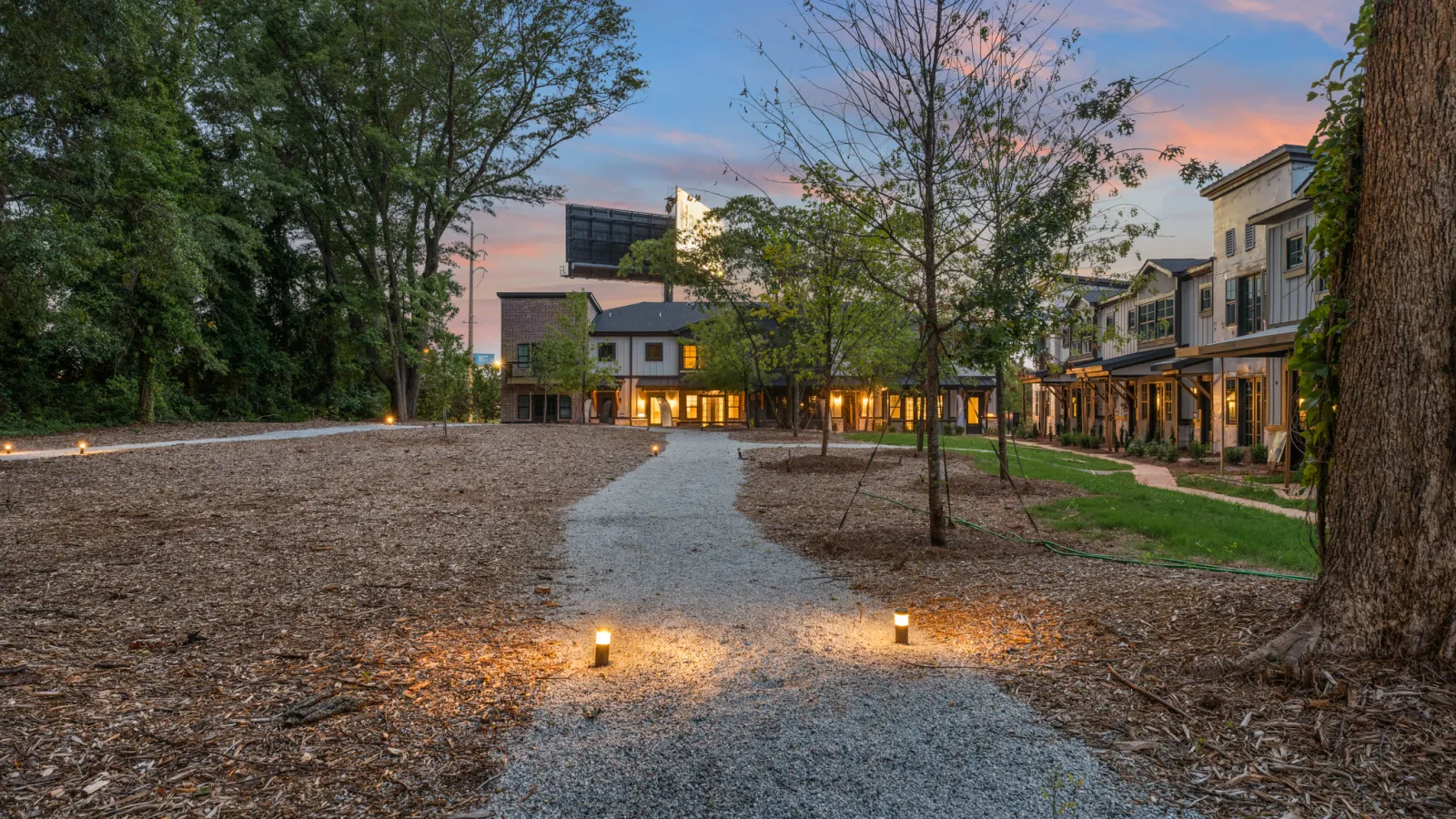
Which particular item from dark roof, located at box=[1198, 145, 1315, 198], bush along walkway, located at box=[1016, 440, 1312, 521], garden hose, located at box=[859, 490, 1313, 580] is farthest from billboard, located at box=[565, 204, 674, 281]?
garden hose, located at box=[859, 490, 1313, 580]

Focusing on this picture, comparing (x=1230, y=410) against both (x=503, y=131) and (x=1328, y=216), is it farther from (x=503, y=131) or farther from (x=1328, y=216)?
(x=503, y=131)

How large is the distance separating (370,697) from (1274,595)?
5199 mm

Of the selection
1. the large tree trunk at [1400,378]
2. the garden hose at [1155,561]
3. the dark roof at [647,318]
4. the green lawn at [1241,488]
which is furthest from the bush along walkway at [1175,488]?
the dark roof at [647,318]

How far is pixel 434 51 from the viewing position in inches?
904

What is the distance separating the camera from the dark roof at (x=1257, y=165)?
643 inches

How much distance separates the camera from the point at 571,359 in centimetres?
3391

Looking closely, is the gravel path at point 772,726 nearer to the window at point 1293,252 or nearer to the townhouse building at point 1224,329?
the townhouse building at point 1224,329

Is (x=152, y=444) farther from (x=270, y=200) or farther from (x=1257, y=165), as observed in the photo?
(x=1257, y=165)

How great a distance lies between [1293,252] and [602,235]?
4358cm

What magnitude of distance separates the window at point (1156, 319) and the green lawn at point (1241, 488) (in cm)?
1065

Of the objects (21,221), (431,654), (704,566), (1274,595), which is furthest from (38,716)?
(21,221)

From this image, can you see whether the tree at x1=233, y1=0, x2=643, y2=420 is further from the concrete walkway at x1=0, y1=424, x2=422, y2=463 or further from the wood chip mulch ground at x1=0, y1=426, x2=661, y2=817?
the wood chip mulch ground at x1=0, y1=426, x2=661, y2=817

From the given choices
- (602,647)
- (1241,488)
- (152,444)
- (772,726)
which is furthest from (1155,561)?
(152,444)

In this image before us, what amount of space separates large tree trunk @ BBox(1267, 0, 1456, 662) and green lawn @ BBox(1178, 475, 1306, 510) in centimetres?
669
